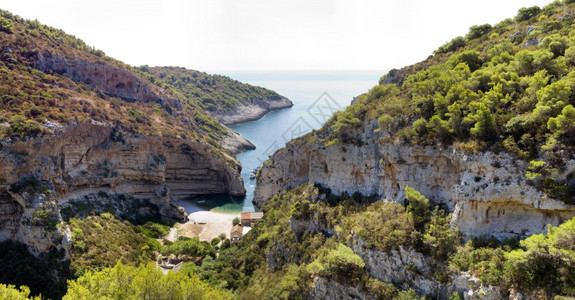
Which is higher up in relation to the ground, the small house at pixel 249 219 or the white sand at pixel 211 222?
the small house at pixel 249 219

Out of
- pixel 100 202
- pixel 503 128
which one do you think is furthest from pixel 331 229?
pixel 100 202

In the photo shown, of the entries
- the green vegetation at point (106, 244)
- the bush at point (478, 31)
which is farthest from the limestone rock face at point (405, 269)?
the bush at point (478, 31)

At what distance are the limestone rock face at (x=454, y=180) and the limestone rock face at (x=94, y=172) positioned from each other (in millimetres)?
28466

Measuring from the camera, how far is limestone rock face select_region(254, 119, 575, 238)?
1647 centimetres

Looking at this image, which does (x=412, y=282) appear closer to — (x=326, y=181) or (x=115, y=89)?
(x=326, y=181)

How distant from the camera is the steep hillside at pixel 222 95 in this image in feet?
420

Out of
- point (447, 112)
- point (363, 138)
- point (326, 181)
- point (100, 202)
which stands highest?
point (447, 112)

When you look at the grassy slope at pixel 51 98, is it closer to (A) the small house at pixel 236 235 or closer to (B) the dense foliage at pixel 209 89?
(A) the small house at pixel 236 235

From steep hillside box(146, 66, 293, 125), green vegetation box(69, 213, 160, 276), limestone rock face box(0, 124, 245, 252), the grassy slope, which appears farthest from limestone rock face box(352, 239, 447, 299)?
steep hillside box(146, 66, 293, 125)

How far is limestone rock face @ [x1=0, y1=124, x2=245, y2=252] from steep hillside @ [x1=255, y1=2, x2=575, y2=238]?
2919 cm

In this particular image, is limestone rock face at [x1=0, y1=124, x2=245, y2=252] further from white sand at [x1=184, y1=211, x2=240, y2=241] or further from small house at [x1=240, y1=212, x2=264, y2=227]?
small house at [x1=240, y1=212, x2=264, y2=227]

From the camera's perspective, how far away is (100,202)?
42750mm

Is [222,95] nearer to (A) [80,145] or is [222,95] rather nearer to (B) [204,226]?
(B) [204,226]

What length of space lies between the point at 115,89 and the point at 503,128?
6548cm
